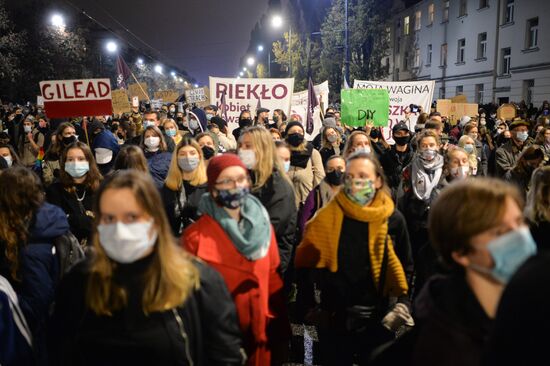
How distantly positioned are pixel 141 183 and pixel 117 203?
0.13 m

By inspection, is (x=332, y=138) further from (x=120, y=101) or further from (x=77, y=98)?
(x=120, y=101)

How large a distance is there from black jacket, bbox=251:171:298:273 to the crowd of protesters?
12 mm

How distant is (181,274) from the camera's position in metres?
2.27

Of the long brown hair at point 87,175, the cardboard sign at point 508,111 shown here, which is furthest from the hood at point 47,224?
the cardboard sign at point 508,111

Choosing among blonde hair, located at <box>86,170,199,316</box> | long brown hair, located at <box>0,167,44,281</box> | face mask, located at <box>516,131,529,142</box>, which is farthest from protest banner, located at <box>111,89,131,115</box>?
blonde hair, located at <box>86,170,199,316</box>

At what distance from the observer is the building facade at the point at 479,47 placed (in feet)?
91.8

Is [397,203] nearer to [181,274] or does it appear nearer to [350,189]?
[350,189]

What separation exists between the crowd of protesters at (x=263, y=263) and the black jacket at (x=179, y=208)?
0.07 ft

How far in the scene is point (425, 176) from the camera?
5.36 metres

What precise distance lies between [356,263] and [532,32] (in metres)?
30.2

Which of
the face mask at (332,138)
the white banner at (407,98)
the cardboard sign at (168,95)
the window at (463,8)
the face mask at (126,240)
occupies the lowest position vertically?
the face mask at (126,240)

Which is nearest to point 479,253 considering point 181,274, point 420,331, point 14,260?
point 420,331

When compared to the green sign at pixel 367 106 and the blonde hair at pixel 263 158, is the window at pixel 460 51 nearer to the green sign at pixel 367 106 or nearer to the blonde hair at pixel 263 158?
the green sign at pixel 367 106

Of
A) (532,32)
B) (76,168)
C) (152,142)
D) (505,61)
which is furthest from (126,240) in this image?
(505,61)
